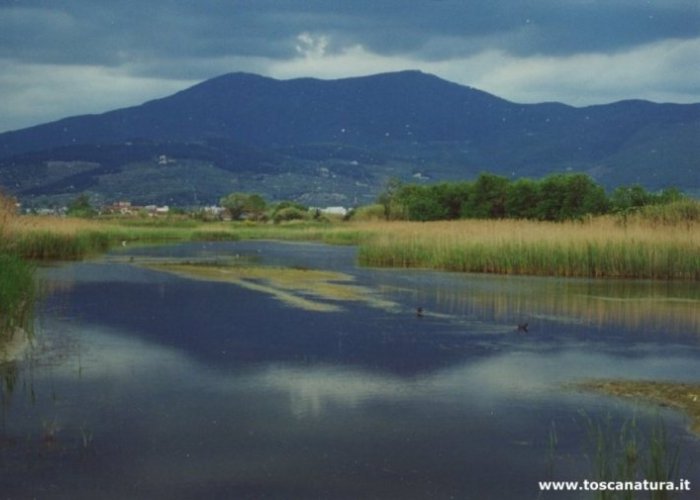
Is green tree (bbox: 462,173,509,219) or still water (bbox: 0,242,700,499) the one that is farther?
green tree (bbox: 462,173,509,219)

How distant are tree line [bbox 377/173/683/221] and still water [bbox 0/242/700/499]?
113 feet

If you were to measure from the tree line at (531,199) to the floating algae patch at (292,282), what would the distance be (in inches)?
971

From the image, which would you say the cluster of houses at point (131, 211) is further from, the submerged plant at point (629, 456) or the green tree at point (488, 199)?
the submerged plant at point (629, 456)

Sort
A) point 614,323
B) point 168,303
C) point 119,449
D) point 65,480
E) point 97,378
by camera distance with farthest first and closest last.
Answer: point 168,303
point 614,323
point 97,378
point 119,449
point 65,480

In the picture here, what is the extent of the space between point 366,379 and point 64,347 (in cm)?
524

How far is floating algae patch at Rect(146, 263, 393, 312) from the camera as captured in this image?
22.3 m

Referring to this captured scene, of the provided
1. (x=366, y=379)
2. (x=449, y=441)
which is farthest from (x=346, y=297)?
(x=449, y=441)

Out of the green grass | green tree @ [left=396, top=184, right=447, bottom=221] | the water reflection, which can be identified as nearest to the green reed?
the water reflection

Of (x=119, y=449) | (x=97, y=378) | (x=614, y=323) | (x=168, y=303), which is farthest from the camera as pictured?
(x=168, y=303)

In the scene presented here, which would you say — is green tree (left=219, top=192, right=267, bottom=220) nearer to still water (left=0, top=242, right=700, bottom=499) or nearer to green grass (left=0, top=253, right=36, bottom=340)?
still water (left=0, top=242, right=700, bottom=499)

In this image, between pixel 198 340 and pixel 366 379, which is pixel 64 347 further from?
pixel 366 379

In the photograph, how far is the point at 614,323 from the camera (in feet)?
61.0

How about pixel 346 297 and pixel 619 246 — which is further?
pixel 619 246

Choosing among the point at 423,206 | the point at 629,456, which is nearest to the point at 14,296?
the point at 629,456
